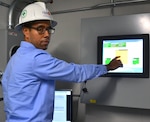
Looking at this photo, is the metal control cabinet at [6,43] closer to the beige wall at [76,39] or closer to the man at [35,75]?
the beige wall at [76,39]

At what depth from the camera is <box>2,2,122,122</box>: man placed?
4.17ft

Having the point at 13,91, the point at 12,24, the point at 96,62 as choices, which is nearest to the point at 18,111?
the point at 13,91

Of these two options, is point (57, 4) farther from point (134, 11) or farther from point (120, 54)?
point (120, 54)

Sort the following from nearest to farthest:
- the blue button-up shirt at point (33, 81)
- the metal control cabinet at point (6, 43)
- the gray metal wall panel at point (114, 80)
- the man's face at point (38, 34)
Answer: the blue button-up shirt at point (33, 81) → the man's face at point (38, 34) → the gray metal wall panel at point (114, 80) → the metal control cabinet at point (6, 43)

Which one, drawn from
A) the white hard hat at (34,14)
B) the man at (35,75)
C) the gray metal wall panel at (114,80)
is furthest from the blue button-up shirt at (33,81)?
the gray metal wall panel at (114,80)

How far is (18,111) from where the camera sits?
50.8 inches

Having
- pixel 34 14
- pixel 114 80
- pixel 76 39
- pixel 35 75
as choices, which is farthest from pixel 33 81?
pixel 76 39

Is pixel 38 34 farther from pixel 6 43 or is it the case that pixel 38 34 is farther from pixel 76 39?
pixel 76 39

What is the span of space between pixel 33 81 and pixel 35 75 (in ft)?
0.11

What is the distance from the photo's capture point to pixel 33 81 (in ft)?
4.24

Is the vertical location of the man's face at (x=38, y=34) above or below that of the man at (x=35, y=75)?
above

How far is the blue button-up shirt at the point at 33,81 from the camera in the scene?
1269 millimetres

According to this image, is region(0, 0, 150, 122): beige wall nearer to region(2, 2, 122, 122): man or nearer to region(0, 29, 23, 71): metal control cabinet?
region(0, 29, 23, 71): metal control cabinet

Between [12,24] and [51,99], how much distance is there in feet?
3.87
